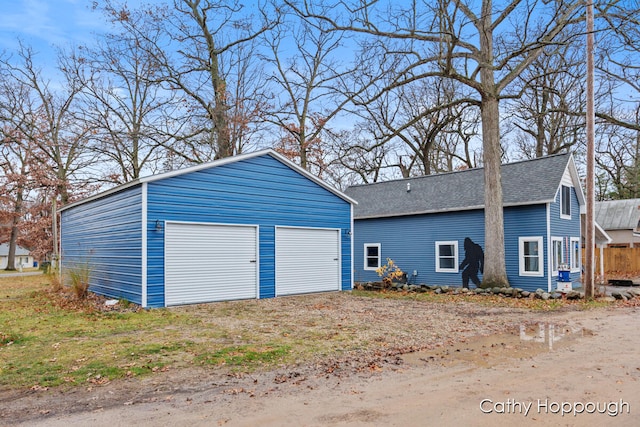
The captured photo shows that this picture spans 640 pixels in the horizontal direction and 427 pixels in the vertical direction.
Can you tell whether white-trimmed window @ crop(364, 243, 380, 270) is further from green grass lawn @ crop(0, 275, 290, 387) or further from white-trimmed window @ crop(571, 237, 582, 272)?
green grass lawn @ crop(0, 275, 290, 387)

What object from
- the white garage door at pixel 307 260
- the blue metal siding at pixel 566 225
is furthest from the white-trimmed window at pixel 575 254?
the white garage door at pixel 307 260

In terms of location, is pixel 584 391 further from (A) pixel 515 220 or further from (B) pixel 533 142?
(B) pixel 533 142

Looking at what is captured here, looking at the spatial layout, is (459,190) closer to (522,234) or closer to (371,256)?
(522,234)

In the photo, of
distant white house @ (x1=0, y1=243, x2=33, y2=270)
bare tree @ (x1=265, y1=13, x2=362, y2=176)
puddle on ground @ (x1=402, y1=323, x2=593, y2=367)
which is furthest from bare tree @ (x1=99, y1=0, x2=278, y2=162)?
distant white house @ (x1=0, y1=243, x2=33, y2=270)

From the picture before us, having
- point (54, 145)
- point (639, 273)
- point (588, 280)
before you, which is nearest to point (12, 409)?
point (588, 280)

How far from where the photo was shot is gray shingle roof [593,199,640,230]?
28.4 meters

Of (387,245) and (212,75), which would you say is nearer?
(387,245)

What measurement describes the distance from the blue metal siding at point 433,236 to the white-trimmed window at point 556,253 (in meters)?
0.65

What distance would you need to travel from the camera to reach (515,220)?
1655cm

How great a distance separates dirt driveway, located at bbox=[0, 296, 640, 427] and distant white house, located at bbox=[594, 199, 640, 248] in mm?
25995

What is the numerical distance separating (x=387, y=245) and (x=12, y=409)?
16.8 meters

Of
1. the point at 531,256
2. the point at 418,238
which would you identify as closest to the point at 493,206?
the point at 531,256

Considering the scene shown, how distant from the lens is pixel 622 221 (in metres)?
28.8

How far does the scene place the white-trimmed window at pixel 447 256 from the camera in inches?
707
